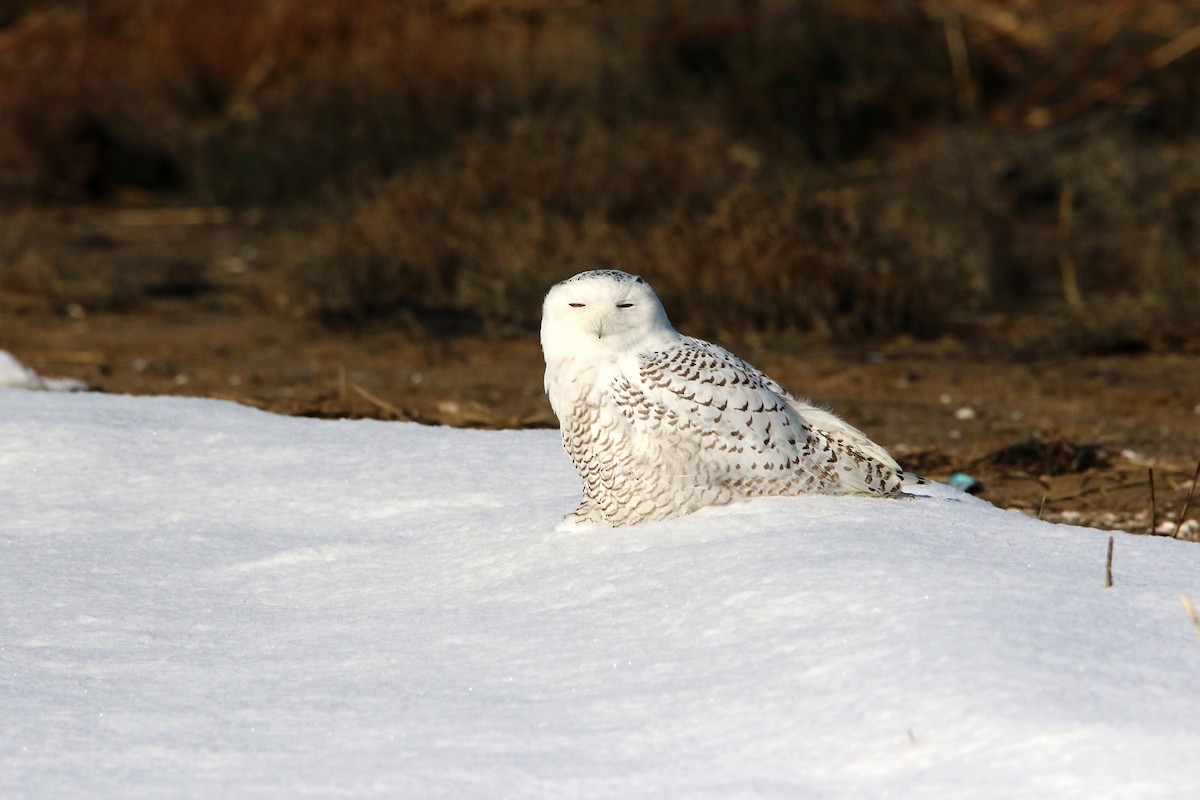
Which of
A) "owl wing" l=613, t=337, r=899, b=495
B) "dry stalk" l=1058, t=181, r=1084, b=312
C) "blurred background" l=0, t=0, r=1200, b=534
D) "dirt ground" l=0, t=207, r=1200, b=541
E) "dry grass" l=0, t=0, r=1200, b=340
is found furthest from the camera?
"dry stalk" l=1058, t=181, r=1084, b=312

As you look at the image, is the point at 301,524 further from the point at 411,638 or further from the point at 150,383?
the point at 150,383

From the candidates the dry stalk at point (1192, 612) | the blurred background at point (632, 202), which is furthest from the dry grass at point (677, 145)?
the dry stalk at point (1192, 612)

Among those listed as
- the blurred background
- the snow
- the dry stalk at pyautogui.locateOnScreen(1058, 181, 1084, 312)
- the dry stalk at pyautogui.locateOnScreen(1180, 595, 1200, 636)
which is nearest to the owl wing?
the dry stalk at pyautogui.locateOnScreen(1180, 595, 1200, 636)

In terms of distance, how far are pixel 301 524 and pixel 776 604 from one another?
1300mm

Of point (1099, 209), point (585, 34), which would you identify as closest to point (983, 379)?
point (1099, 209)

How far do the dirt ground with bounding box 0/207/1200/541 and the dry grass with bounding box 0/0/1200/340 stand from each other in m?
0.39

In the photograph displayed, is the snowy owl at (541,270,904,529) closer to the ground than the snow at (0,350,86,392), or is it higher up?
higher up

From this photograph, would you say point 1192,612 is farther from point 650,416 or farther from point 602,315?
point 602,315

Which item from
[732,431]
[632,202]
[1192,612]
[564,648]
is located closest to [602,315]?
[732,431]

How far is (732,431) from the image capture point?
311 centimetres

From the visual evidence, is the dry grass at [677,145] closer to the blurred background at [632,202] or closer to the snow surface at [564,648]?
the blurred background at [632,202]

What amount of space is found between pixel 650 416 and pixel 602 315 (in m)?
0.22

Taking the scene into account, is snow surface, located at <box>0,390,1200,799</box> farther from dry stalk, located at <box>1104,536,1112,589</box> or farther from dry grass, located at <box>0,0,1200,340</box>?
dry grass, located at <box>0,0,1200,340</box>

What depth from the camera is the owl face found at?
10.2 feet
